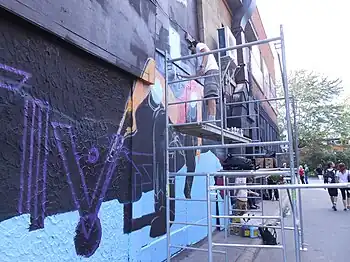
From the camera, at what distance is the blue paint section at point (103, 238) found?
2604 millimetres

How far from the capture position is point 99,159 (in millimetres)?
3691

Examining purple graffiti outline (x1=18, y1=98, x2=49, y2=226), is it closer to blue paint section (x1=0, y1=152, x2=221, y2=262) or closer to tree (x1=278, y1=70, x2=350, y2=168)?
blue paint section (x1=0, y1=152, x2=221, y2=262)

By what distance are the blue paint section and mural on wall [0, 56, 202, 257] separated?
0.09 meters

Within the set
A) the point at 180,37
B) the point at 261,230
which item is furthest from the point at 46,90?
the point at 261,230

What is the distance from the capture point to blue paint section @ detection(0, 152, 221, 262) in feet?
8.54

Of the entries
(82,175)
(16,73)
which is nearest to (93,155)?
(82,175)

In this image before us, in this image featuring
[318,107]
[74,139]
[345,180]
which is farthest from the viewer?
[318,107]

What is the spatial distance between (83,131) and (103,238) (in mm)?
1285

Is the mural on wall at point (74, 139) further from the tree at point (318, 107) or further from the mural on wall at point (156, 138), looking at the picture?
the tree at point (318, 107)

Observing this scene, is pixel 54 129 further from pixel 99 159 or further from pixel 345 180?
pixel 345 180

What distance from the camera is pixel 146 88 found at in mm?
4930

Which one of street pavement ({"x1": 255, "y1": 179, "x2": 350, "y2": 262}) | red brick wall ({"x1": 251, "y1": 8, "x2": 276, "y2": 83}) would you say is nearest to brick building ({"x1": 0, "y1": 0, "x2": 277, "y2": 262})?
street pavement ({"x1": 255, "y1": 179, "x2": 350, "y2": 262})

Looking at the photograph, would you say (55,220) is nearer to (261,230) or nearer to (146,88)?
(146,88)

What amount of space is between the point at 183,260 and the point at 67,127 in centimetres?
332
